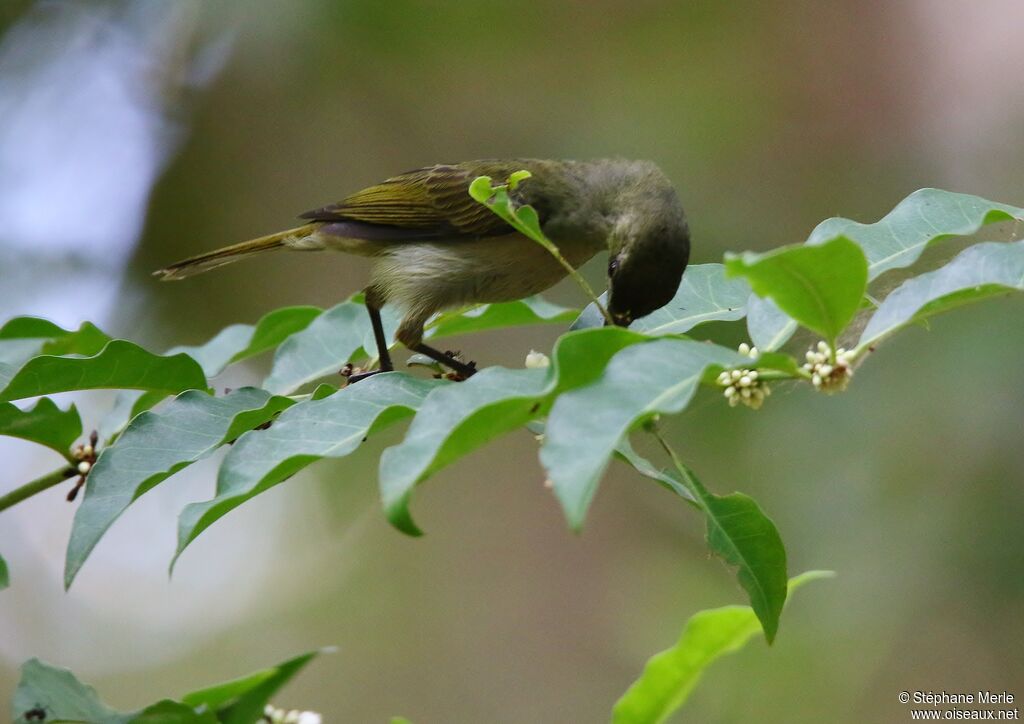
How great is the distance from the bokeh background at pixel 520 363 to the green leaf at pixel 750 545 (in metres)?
3.63

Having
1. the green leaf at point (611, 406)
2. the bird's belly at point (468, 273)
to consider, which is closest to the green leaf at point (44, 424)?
the green leaf at point (611, 406)

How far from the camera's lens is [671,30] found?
312 inches

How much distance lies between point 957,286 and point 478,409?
2.62 feet

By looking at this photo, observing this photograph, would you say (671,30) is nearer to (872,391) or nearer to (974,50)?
(974,50)

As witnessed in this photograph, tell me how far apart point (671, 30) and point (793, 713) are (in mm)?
5092

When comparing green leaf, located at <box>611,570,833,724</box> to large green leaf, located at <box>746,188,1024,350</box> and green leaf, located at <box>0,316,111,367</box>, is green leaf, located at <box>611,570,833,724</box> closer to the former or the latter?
large green leaf, located at <box>746,188,1024,350</box>

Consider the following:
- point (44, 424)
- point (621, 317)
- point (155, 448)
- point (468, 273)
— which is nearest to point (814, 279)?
point (155, 448)

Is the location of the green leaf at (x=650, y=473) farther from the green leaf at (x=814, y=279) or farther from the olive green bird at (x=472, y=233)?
the olive green bird at (x=472, y=233)

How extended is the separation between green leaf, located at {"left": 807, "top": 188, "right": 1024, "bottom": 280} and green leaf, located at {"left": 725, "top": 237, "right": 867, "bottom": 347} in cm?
47

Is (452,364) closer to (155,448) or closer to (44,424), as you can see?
(44,424)

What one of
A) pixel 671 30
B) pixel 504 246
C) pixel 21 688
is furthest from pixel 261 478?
pixel 671 30

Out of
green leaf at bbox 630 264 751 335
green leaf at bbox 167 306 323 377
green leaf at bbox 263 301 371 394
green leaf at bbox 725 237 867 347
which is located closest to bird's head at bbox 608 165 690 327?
green leaf at bbox 630 264 751 335

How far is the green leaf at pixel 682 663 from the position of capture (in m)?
1.96

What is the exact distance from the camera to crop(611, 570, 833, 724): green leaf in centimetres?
196
